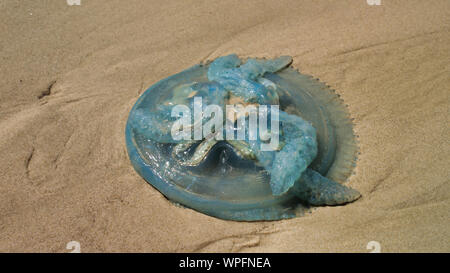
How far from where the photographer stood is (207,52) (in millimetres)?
4910

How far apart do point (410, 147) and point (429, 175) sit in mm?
372

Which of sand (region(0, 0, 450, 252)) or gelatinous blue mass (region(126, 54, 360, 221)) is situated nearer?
sand (region(0, 0, 450, 252))

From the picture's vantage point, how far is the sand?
9.89ft

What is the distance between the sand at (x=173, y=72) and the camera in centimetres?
302

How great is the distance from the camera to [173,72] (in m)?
4.63

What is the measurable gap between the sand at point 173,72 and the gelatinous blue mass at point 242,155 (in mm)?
121

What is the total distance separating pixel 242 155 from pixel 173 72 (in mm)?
1870

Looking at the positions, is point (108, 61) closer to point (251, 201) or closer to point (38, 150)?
point (38, 150)

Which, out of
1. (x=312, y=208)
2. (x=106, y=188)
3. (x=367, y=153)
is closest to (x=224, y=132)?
(x=312, y=208)

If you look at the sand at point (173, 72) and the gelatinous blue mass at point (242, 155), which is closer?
the sand at point (173, 72)

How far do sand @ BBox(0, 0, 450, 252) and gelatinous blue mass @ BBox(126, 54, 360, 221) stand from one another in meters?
0.12

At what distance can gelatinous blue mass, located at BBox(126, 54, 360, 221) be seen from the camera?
3131mm

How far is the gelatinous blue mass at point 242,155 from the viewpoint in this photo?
3131 mm

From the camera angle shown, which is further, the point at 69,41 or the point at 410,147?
the point at 69,41
